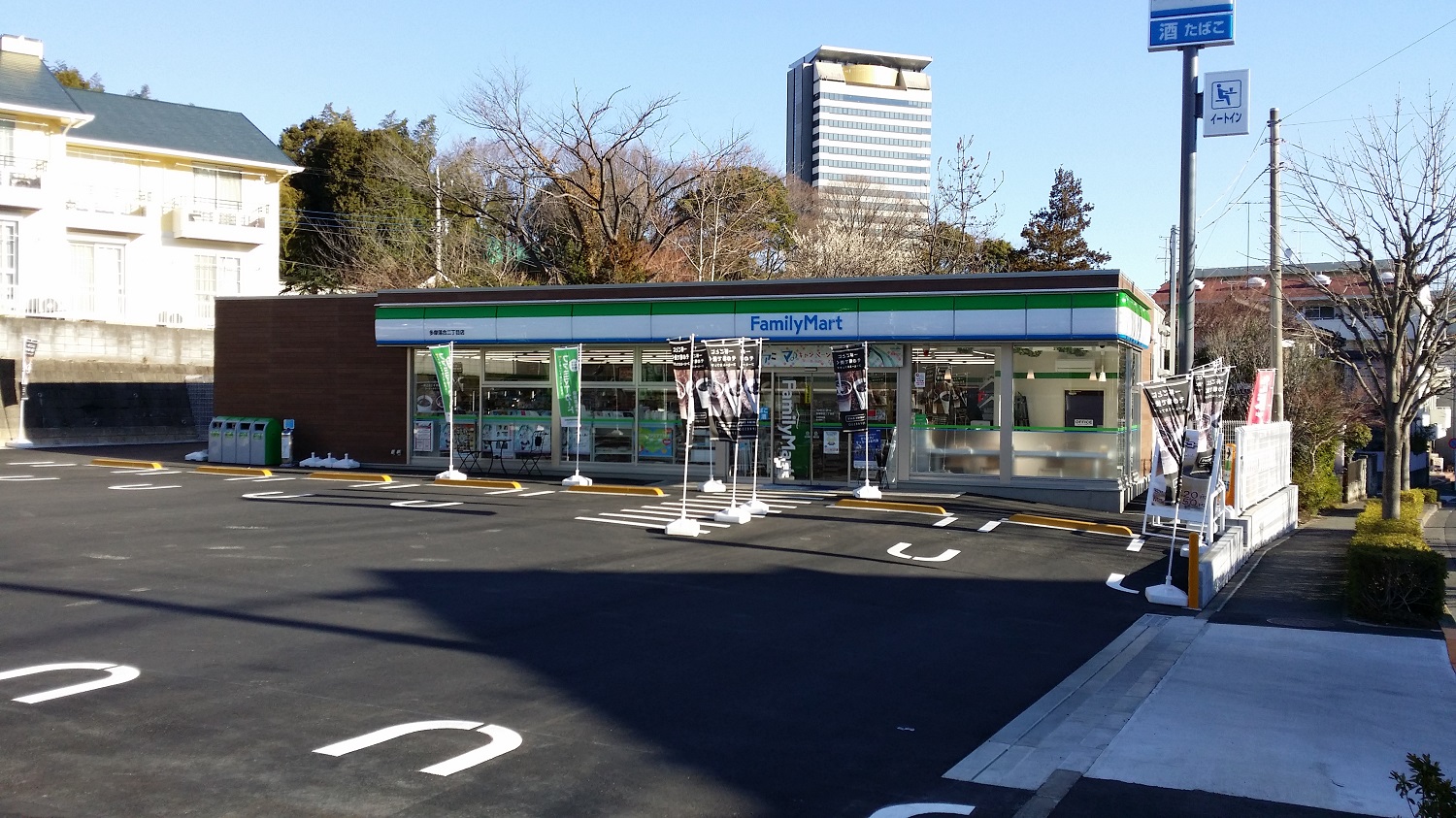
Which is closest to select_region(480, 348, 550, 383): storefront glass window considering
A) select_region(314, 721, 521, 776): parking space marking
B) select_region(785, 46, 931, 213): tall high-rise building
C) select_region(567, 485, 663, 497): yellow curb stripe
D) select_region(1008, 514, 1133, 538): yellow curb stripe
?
select_region(567, 485, 663, 497): yellow curb stripe

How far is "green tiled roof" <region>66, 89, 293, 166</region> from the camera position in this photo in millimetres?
43906

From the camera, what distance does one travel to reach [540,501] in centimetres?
2083

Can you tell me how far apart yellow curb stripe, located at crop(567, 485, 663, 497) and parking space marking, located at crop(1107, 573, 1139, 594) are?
1021 cm

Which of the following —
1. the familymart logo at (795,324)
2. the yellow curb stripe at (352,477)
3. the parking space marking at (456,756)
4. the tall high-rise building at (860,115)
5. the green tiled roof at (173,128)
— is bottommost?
the parking space marking at (456,756)

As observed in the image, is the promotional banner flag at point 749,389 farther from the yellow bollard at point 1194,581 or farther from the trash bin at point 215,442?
the trash bin at point 215,442

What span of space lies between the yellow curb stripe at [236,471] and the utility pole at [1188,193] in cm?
1971

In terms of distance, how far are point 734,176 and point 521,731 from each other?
39.8m

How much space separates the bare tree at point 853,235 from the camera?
44406 millimetres

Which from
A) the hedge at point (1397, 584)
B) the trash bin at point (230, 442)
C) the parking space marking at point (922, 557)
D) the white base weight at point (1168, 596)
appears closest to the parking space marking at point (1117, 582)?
the white base weight at point (1168, 596)

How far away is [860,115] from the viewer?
16050 centimetres

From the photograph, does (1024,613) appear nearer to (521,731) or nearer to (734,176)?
(521,731)

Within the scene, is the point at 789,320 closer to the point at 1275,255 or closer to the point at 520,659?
the point at 1275,255

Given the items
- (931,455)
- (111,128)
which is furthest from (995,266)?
(111,128)

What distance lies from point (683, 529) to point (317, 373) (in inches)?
629
